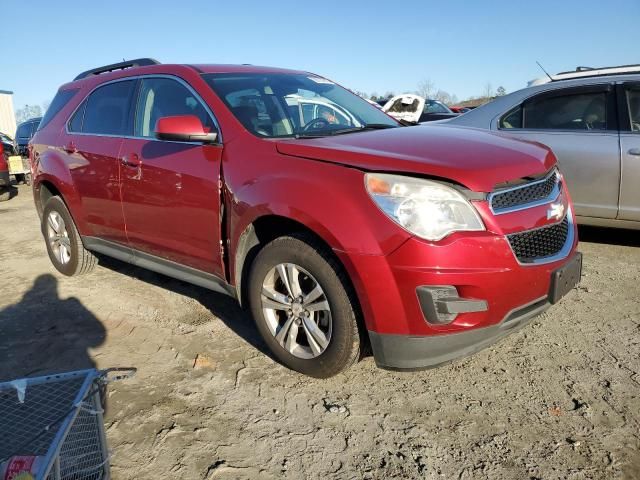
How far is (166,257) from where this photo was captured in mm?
3635

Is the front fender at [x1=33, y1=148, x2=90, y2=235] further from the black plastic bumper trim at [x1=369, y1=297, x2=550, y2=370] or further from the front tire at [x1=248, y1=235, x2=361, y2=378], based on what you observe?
the black plastic bumper trim at [x1=369, y1=297, x2=550, y2=370]

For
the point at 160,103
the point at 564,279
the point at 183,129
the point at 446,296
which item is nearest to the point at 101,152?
the point at 160,103

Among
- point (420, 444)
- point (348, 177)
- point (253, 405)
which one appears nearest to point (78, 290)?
point (253, 405)

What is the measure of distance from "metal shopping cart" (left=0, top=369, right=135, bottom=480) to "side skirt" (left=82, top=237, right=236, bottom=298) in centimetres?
93

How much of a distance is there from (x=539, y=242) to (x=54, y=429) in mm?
2500

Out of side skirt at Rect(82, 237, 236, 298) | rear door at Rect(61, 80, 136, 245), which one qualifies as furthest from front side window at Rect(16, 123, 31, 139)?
side skirt at Rect(82, 237, 236, 298)

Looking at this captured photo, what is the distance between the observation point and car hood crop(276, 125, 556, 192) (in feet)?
7.91

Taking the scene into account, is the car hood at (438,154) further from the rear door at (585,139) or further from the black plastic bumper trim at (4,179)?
the black plastic bumper trim at (4,179)

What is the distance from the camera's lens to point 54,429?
2.49 m

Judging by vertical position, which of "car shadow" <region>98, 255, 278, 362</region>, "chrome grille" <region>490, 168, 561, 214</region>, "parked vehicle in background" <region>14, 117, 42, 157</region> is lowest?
"car shadow" <region>98, 255, 278, 362</region>

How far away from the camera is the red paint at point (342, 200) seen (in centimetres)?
235

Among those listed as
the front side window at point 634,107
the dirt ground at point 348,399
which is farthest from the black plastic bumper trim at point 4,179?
the front side window at point 634,107

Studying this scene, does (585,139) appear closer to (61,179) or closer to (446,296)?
(446,296)

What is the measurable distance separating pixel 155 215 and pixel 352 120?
1.49m
